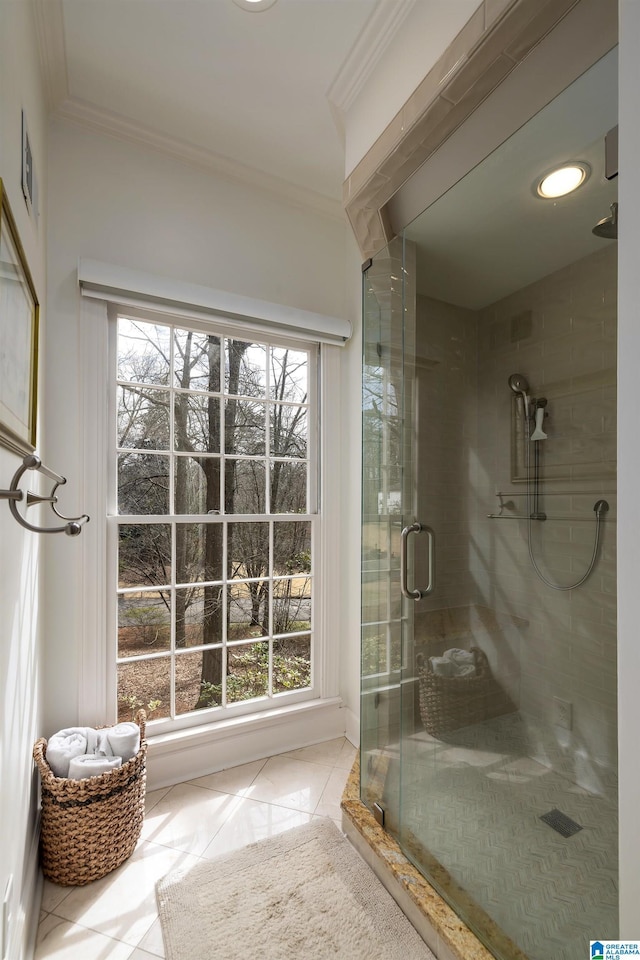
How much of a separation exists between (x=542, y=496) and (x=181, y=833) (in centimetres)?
171

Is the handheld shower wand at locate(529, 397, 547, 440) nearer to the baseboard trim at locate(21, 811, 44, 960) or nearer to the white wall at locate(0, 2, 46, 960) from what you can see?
the white wall at locate(0, 2, 46, 960)

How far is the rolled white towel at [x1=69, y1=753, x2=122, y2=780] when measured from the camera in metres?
1.52

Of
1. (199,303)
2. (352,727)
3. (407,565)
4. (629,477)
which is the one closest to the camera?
(629,477)

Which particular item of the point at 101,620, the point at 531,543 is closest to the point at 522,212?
the point at 531,543

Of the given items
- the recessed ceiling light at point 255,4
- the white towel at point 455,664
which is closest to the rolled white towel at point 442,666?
the white towel at point 455,664

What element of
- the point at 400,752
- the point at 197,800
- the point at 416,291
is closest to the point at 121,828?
the point at 197,800

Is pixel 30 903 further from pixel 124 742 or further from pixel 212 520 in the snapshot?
pixel 212 520

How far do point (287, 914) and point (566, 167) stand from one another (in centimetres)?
216

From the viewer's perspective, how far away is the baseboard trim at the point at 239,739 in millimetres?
2004

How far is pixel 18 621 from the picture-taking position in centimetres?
125

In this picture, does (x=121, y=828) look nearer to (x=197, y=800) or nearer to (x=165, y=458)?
(x=197, y=800)

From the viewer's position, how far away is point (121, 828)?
1554 millimetres

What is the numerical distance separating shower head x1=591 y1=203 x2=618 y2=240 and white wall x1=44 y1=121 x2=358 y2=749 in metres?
1.54

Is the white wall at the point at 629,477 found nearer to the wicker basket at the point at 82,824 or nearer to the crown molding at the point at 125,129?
the wicker basket at the point at 82,824
